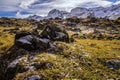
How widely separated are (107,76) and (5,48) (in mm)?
23388

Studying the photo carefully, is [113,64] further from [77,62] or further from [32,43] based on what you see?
[32,43]

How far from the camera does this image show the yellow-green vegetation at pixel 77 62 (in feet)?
124

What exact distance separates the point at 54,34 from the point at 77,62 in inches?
495

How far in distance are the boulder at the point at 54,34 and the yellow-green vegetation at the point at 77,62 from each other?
292 centimetres

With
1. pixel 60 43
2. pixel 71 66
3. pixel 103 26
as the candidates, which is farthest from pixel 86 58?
pixel 103 26

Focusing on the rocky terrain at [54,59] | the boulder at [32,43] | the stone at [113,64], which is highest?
the boulder at [32,43]

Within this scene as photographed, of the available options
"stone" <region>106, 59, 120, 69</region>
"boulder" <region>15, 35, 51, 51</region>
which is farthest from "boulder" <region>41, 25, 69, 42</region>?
"stone" <region>106, 59, 120, 69</region>

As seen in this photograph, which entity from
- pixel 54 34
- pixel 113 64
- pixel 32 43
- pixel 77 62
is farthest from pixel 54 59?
pixel 54 34

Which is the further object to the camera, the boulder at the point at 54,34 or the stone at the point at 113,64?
the boulder at the point at 54,34

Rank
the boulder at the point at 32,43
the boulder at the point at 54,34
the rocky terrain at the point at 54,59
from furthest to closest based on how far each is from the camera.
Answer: the boulder at the point at 54,34 → the boulder at the point at 32,43 → the rocky terrain at the point at 54,59

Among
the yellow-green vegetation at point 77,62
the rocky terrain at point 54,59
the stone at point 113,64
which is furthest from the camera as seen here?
the stone at point 113,64

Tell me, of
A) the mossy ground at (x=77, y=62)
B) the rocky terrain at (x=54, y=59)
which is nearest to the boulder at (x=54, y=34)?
the rocky terrain at (x=54, y=59)

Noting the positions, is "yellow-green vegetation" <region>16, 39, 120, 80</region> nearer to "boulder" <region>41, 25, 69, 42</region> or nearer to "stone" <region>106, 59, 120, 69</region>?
"stone" <region>106, 59, 120, 69</region>

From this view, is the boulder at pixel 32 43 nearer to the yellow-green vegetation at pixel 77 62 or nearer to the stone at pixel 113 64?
the yellow-green vegetation at pixel 77 62
